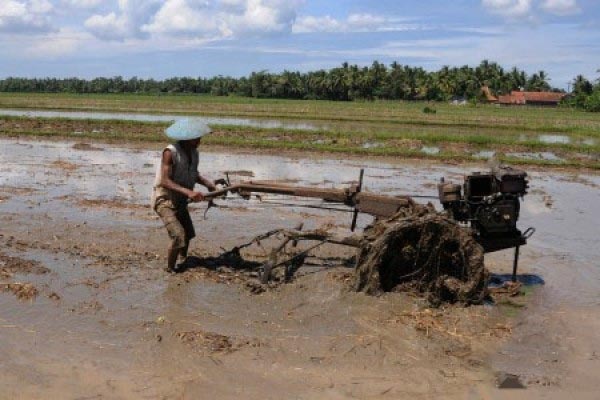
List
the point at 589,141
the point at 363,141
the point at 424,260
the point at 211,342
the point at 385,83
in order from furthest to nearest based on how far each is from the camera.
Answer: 1. the point at 385,83
2. the point at 589,141
3. the point at 363,141
4. the point at 424,260
5. the point at 211,342

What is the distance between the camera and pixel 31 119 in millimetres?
26859

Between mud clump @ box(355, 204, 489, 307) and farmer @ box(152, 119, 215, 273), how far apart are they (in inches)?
68.8

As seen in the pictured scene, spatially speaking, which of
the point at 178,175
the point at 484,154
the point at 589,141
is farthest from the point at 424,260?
the point at 589,141

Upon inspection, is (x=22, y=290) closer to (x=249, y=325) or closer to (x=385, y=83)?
(x=249, y=325)

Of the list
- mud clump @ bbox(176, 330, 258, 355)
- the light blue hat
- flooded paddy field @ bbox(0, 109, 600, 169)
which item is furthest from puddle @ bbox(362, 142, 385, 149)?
mud clump @ bbox(176, 330, 258, 355)

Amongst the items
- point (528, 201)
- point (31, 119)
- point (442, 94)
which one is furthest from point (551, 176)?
point (442, 94)

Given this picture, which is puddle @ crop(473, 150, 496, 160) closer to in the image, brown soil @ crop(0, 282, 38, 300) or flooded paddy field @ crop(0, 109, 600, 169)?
flooded paddy field @ crop(0, 109, 600, 169)

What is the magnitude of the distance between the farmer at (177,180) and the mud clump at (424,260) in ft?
5.73

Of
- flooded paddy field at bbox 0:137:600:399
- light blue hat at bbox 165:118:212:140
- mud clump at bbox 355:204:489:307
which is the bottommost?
flooded paddy field at bbox 0:137:600:399

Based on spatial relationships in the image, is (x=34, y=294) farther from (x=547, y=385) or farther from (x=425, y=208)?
(x=547, y=385)

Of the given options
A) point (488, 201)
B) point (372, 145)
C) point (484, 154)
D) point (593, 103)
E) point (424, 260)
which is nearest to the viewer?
point (424, 260)

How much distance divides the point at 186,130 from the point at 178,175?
483 mm

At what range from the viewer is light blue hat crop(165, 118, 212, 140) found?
611 cm

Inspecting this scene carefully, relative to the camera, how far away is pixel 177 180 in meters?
6.36
